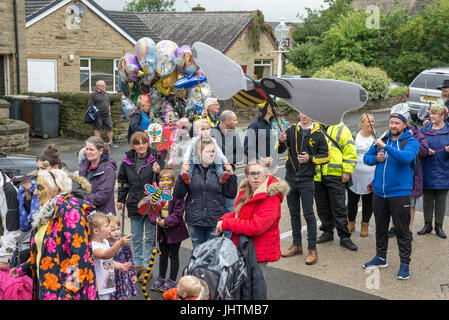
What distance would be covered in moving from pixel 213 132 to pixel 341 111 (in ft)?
8.92

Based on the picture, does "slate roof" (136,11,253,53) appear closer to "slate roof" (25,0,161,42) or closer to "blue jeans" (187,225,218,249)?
"slate roof" (25,0,161,42)

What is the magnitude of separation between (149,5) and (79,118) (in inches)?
2759

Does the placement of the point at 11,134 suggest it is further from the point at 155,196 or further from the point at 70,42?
the point at 70,42

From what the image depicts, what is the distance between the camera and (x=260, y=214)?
4344 mm

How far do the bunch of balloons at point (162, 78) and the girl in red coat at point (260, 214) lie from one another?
525 cm

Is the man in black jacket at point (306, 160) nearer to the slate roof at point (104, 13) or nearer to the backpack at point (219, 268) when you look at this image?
the backpack at point (219, 268)

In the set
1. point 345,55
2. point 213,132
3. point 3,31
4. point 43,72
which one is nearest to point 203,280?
point 213,132

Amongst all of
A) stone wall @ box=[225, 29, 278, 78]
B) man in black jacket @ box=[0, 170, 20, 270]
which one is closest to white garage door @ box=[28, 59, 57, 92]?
stone wall @ box=[225, 29, 278, 78]

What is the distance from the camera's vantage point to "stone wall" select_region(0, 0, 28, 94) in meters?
16.4

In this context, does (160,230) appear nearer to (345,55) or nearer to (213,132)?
(213,132)

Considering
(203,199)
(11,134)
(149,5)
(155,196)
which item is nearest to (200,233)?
(203,199)

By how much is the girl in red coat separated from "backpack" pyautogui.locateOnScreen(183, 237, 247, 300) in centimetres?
32

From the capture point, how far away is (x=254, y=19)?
1163 inches

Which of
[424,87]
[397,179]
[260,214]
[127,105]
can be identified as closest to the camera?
[260,214]
